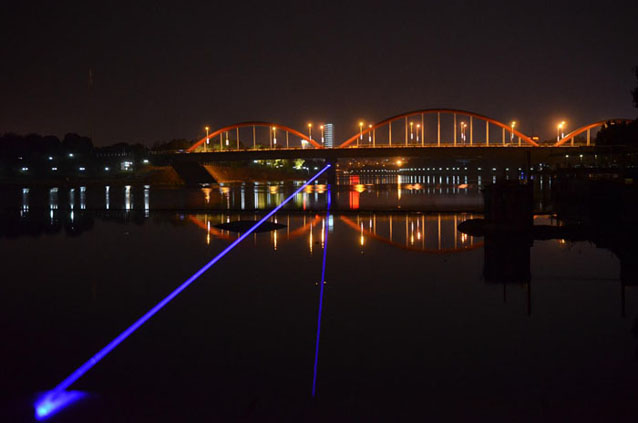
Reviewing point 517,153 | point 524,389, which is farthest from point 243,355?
point 517,153

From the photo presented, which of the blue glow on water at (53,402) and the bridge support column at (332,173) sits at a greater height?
the bridge support column at (332,173)

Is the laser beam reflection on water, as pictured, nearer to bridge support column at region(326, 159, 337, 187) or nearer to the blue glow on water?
the blue glow on water

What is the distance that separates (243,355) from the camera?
36.1ft

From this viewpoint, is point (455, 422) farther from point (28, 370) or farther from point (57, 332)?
point (57, 332)

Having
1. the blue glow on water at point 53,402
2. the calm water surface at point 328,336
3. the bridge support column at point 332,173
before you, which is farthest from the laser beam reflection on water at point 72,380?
the bridge support column at point 332,173

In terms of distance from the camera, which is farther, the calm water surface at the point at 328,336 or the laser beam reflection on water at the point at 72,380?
the calm water surface at the point at 328,336

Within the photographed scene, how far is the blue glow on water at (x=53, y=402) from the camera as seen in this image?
337 inches

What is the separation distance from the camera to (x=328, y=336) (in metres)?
12.2

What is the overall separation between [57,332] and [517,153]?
85.3 metres

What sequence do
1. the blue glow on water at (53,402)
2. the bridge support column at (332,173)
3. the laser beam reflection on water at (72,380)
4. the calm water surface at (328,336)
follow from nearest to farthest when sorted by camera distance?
1. the blue glow on water at (53,402)
2. the laser beam reflection on water at (72,380)
3. the calm water surface at (328,336)
4. the bridge support column at (332,173)

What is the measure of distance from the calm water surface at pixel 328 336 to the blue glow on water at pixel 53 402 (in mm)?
148

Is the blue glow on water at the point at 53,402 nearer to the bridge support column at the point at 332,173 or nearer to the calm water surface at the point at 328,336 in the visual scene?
the calm water surface at the point at 328,336

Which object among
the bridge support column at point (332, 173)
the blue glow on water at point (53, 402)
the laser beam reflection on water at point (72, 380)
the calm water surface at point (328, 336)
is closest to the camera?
the blue glow on water at point (53, 402)

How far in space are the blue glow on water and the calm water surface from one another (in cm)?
15
